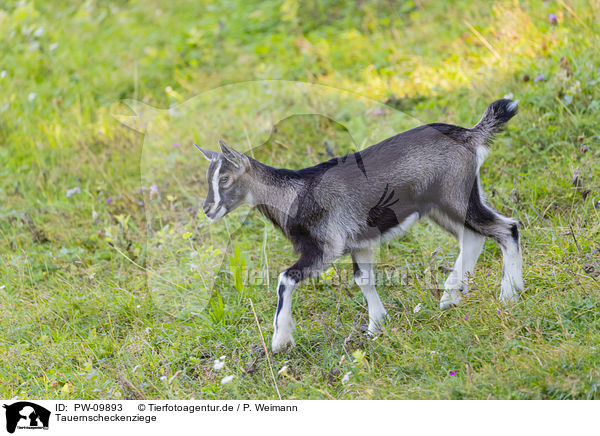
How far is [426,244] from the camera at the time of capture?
17.2ft

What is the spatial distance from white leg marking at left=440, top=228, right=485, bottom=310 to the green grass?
0.43 ft

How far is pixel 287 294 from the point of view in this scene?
4.16 m

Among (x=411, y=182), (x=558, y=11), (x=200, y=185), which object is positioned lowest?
(x=200, y=185)

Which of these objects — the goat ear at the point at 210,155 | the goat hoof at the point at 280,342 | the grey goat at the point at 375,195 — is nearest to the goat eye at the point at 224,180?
the grey goat at the point at 375,195

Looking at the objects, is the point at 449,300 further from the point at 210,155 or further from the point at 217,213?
the point at 210,155

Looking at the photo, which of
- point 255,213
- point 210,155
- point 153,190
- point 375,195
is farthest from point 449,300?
point 153,190

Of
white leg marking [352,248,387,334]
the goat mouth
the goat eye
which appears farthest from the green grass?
the goat eye

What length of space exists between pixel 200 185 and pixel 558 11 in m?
4.54

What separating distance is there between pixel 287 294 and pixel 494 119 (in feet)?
6.06

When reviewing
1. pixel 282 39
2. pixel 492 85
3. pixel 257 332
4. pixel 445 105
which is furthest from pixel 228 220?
pixel 282 39
